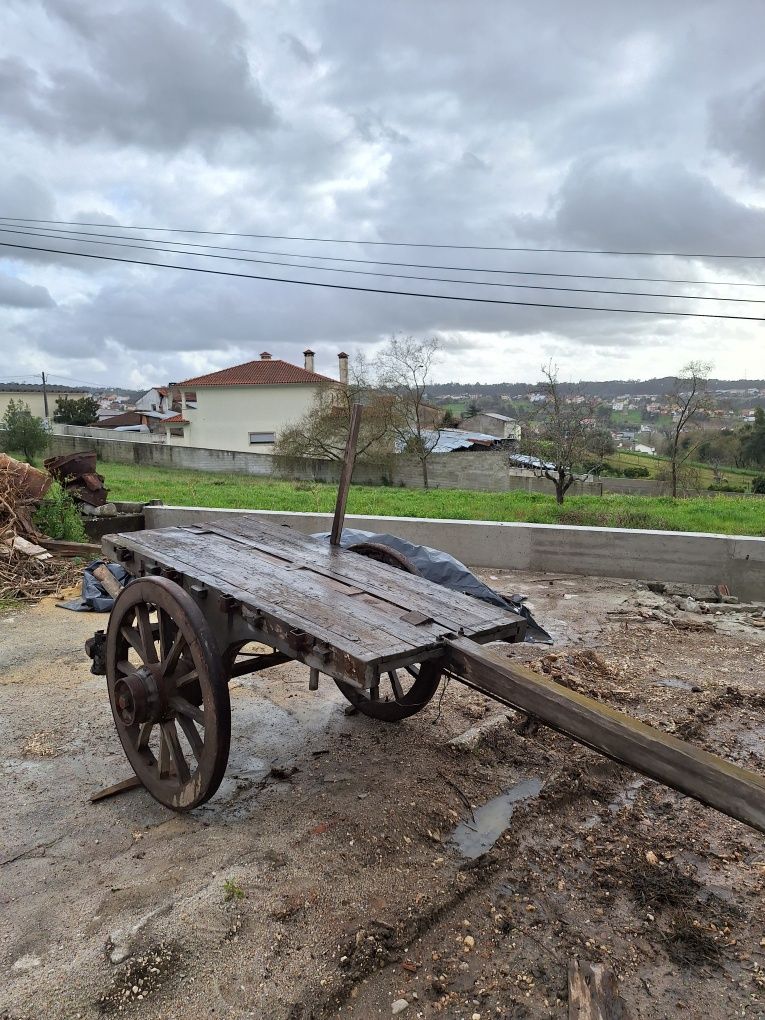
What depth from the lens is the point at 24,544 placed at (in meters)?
8.01

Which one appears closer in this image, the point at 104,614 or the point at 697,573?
the point at 104,614

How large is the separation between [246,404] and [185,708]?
35603mm

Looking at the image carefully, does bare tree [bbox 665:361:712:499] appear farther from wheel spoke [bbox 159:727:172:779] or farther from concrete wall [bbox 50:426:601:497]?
wheel spoke [bbox 159:727:172:779]

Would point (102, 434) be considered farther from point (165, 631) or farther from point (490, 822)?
point (490, 822)

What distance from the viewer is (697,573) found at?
7.45m

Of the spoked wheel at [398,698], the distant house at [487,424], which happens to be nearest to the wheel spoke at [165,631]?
the spoked wheel at [398,698]

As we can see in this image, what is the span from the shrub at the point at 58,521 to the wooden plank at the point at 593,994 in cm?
804

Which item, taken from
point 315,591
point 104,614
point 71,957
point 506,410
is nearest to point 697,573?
point 315,591

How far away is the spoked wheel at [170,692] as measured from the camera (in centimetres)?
279

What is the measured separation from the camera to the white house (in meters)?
36.7

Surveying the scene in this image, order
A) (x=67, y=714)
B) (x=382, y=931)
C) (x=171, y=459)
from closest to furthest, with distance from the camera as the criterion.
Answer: (x=382, y=931), (x=67, y=714), (x=171, y=459)

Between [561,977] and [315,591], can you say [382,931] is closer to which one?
[561,977]

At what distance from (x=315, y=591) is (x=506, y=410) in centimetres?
6000

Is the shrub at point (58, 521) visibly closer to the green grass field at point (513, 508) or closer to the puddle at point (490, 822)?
the green grass field at point (513, 508)
